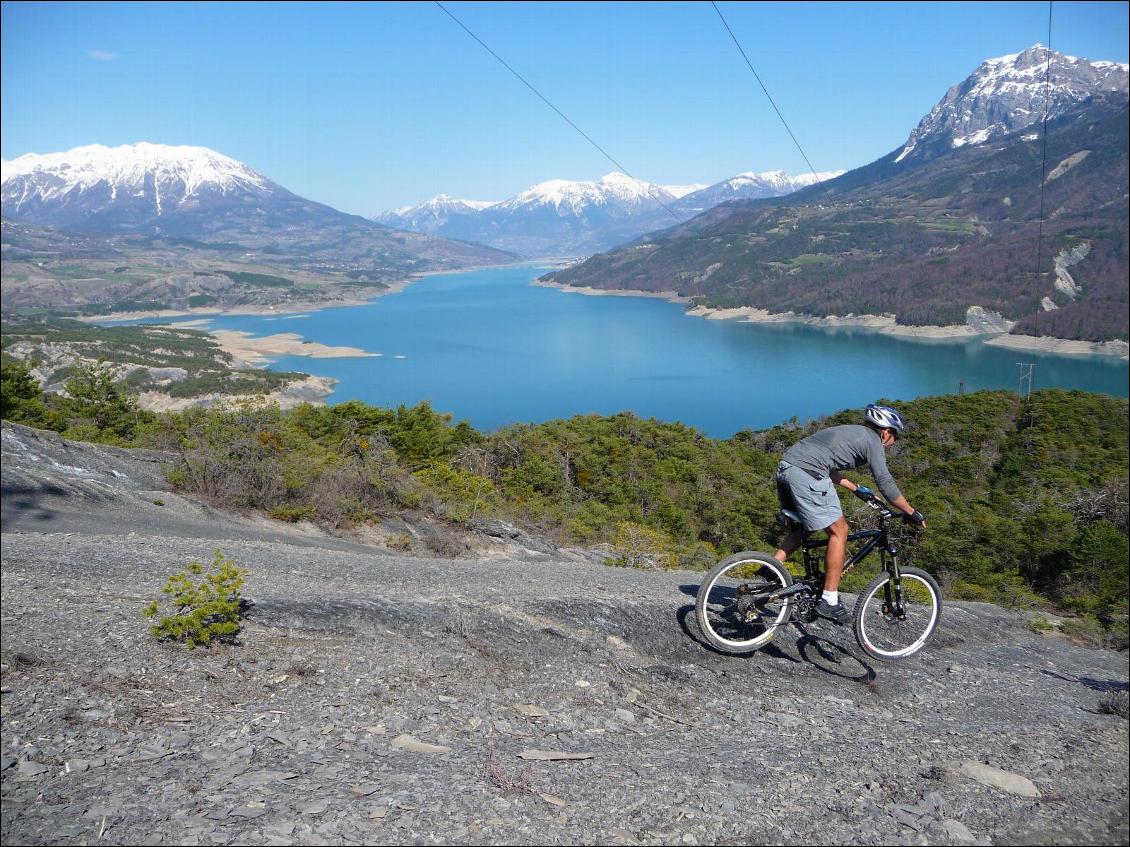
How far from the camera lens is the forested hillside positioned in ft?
32.9

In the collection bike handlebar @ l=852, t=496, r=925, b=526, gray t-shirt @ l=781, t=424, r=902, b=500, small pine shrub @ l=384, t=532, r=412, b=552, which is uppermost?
gray t-shirt @ l=781, t=424, r=902, b=500

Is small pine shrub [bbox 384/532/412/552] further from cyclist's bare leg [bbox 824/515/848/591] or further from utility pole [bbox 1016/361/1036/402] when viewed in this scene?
utility pole [bbox 1016/361/1036/402]

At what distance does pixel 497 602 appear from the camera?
5.16 metres

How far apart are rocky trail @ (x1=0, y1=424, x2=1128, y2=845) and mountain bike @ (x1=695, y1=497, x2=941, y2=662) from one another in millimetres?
168

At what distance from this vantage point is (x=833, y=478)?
4.59 metres

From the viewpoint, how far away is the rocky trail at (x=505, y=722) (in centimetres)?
288

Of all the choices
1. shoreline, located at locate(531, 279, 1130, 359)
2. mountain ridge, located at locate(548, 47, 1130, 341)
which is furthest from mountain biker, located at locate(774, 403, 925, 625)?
shoreline, located at locate(531, 279, 1130, 359)

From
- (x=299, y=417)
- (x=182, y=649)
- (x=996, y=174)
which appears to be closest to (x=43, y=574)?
(x=182, y=649)

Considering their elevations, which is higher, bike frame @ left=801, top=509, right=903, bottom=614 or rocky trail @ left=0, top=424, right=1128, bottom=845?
bike frame @ left=801, top=509, right=903, bottom=614

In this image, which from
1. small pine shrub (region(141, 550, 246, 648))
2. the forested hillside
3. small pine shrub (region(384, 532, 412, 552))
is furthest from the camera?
the forested hillside

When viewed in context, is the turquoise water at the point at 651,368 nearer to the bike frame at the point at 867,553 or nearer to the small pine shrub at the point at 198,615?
the small pine shrub at the point at 198,615

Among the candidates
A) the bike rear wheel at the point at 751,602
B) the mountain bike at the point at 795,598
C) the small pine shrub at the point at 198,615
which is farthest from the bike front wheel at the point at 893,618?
the small pine shrub at the point at 198,615

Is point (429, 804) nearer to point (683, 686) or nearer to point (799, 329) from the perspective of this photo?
point (683, 686)

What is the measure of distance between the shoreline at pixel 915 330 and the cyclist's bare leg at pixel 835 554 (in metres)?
63.8
